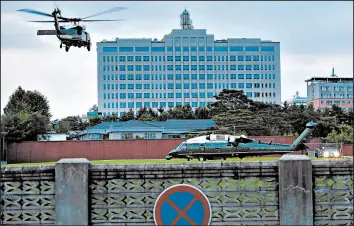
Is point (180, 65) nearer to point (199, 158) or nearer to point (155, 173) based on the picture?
point (199, 158)

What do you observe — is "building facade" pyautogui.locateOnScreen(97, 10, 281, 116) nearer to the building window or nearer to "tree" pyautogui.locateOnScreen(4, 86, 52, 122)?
"tree" pyautogui.locateOnScreen(4, 86, 52, 122)

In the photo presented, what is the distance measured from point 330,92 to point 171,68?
175 ft

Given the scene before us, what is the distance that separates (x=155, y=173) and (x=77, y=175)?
4.89 feet

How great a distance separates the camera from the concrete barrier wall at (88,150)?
58406 mm

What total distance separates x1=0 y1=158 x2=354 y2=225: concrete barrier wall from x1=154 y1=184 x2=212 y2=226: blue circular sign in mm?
123

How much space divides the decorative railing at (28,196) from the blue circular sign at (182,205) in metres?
2.10

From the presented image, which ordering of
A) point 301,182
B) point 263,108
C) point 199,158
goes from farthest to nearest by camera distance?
point 263,108, point 199,158, point 301,182

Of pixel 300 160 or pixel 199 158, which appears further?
pixel 199 158

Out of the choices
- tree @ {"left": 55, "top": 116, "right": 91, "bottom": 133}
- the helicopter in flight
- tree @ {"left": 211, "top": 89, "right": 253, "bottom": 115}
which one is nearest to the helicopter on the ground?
the helicopter in flight

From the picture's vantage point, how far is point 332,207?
1039 cm

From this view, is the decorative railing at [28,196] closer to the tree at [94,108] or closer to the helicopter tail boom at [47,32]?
the helicopter tail boom at [47,32]

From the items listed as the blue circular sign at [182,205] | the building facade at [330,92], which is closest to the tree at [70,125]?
the building facade at [330,92]

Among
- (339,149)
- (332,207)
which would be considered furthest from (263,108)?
(332,207)

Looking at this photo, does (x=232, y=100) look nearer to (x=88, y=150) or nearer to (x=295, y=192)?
(x=88, y=150)
